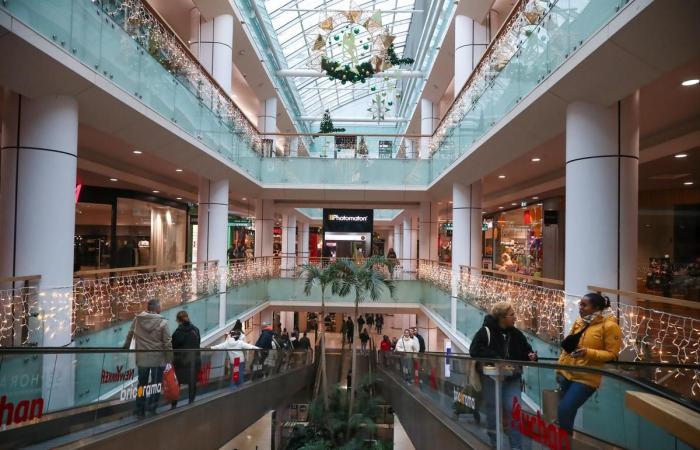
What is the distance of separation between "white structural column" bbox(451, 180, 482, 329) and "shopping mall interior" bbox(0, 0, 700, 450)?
0.21ft

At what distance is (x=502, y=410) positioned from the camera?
455cm

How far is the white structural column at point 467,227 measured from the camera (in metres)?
13.5

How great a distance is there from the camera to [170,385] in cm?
615

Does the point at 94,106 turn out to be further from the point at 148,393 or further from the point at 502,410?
the point at 502,410

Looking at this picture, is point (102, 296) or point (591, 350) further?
point (102, 296)

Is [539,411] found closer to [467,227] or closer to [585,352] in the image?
[585,352]

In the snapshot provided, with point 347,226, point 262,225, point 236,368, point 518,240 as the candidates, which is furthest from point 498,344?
point 518,240

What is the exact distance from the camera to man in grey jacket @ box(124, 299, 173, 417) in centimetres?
558

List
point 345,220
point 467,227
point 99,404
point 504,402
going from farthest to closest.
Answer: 1. point 345,220
2. point 467,227
3. point 99,404
4. point 504,402

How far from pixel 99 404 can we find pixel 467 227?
10549 mm

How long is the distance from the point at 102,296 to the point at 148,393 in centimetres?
218

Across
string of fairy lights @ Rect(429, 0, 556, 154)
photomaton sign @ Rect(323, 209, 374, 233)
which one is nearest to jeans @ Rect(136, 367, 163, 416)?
string of fairy lights @ Rect(429, 0, 556, 154)

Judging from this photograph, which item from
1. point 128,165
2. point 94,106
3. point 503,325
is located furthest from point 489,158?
point 128,165

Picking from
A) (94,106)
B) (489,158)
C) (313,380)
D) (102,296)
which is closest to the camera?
(94,106)
